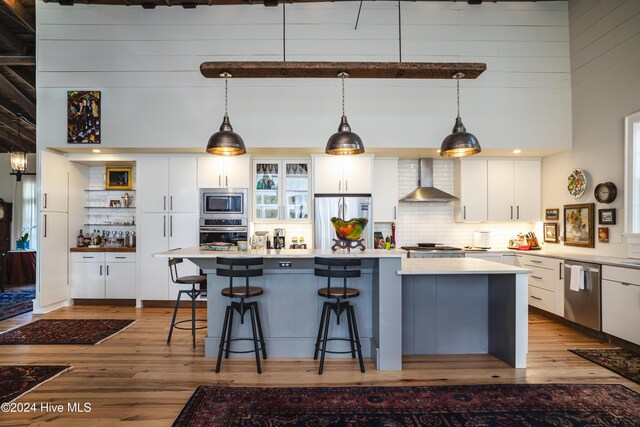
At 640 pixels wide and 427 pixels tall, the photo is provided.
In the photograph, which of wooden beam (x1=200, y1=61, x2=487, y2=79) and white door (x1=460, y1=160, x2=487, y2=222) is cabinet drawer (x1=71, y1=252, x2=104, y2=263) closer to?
wooden beam (x1=200, y1=61, x2=487, y2=79)

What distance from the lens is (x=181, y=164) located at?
564 cm

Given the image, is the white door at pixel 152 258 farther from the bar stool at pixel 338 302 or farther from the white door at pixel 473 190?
the white door at pixel 473 190

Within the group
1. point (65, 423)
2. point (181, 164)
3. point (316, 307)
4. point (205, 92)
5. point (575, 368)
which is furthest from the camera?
point (181, 164)

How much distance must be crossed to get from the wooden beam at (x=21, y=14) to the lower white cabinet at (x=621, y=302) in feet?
27.4

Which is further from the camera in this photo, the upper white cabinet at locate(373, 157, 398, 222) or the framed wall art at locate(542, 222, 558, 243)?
the upper white cabinet at locate(373, 157, 398, 222)

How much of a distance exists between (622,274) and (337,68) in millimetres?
3552

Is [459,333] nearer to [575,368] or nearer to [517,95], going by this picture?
[575,368]

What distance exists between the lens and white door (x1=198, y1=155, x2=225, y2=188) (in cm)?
561

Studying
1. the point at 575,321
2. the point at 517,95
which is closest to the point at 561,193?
the point at 517,95

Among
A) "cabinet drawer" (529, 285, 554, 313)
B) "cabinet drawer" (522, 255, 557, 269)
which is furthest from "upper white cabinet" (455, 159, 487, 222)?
"cabinet drawer" (529, 285, 554, 313)

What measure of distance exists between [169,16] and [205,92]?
1.24 metres

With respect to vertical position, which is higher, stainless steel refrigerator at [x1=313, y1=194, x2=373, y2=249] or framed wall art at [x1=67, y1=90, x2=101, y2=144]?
framed wall art at [x1=67, y1=90, x2=101, y2=144]

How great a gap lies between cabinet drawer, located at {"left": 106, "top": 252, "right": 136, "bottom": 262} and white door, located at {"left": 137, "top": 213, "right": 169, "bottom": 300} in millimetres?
183

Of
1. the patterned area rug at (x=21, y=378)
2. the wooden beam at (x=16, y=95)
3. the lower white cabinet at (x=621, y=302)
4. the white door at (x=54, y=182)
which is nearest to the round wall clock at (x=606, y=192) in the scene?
the lower white cabinet at (x=621, y=302)
